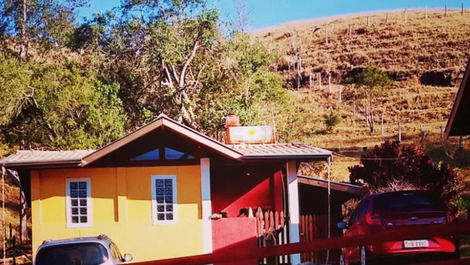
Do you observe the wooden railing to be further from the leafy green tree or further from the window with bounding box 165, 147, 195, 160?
the leafy green tree

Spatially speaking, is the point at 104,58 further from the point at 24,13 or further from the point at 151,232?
the point at 151,232

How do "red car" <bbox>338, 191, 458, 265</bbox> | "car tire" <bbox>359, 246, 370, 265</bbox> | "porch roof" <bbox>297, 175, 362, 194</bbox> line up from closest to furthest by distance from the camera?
1. "red car" <bbox>338, 191, 458, 265</bbox>
2. "car tire" <bbox>359, 246, 370, 265</bbox>
3. "porch roof" <bbox>297, 175, 362, 194</bbox>

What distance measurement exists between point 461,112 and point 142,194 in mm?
8870

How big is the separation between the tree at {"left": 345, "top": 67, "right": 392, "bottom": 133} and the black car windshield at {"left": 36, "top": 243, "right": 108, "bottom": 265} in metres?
40.5

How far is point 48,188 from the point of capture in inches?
723

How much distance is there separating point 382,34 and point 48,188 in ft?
206

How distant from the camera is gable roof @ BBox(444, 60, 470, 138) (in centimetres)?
1100

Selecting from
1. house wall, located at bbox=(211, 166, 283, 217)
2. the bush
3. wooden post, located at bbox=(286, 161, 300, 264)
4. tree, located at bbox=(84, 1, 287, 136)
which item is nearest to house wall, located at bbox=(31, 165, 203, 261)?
house wall, located at bbox=(211, 166, 283, 217)

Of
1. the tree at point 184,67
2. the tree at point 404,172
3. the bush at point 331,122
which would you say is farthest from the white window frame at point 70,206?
the bush at point 331,122

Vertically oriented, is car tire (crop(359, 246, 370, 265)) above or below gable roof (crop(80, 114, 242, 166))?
below

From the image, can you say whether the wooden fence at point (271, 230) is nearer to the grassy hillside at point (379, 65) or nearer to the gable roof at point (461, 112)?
the gable roof at point (461, 112)

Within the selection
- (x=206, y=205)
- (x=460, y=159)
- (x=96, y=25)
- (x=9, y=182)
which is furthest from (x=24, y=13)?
(x=460, y=159)

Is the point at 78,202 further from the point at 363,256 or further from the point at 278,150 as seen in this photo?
the point at 363,256

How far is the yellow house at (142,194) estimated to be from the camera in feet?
58.9
